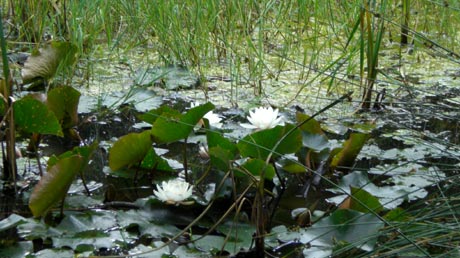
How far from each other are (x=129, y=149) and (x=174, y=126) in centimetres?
13

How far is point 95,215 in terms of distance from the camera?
1843 millimetres

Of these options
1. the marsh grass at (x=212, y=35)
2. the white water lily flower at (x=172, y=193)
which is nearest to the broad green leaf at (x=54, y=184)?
the white water lily flower at (x=172, y=193)

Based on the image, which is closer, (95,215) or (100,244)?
(100,244)

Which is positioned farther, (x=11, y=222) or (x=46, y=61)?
(x=46, y=61)

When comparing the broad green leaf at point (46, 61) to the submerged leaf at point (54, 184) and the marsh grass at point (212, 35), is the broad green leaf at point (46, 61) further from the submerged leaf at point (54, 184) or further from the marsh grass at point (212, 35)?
the submerged leaf at point (54, 184)

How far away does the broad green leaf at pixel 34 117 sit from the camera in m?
1.96

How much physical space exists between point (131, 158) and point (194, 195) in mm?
205

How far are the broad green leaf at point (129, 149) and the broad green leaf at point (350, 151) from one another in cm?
53

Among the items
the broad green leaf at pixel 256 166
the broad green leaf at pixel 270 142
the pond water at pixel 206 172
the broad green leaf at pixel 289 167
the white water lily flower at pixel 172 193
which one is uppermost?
the broad green leaf at pixel 270 142

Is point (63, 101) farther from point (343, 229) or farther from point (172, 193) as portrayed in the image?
point (343, 229)

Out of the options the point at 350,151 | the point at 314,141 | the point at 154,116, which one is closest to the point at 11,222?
the point at 154,116

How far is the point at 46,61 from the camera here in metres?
2.75

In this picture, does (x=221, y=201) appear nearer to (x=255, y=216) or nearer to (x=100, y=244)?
(x=255, y=216)

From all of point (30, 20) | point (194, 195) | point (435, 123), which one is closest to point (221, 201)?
point (194, 195)
